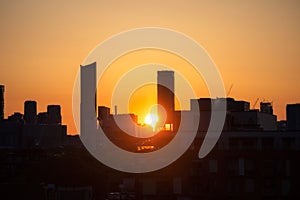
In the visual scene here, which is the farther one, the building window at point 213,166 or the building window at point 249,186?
the building window at point 213,166

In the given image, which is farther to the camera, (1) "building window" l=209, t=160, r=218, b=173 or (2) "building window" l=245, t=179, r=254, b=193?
(1) "building window" l=209, t=160, r=218, b=173

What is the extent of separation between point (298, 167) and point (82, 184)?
160 ft

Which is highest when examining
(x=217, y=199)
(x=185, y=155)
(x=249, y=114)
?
(x=249, y=114)

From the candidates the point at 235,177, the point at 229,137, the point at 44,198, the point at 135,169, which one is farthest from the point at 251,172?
the point at 44,198

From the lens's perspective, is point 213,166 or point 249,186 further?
point 213,166

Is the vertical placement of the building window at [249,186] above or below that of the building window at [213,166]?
below

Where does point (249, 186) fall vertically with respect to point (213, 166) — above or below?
below

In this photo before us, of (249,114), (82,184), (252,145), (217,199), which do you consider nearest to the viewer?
(217,199)

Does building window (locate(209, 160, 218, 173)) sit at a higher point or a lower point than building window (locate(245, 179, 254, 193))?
higher

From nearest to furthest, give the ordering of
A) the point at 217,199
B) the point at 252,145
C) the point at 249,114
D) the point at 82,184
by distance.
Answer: the point at 217,199, the point at 252,145, the point at 82,184, the point at 249,114

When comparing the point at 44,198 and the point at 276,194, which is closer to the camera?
the point at 276,194

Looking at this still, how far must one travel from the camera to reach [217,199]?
105m

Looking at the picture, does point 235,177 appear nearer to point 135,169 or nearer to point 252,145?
point 252,145

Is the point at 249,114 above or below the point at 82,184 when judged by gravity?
above
